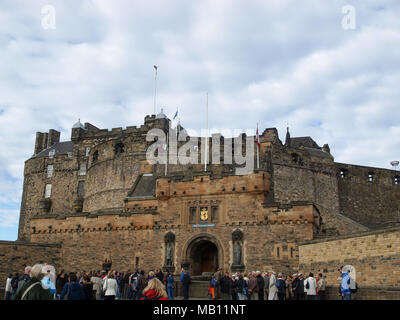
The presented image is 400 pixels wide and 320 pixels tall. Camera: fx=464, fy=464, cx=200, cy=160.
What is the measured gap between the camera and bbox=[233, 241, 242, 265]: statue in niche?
2348 centimetres

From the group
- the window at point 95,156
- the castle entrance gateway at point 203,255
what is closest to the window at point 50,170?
the window at point 95,156

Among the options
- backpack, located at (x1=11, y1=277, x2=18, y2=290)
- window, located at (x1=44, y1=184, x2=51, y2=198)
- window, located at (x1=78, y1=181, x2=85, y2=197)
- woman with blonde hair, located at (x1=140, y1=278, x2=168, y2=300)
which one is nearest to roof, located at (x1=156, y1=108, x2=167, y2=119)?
window, located at (x1=78, y1=181, x2=85, y2=197)

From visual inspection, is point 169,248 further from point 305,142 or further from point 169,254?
point 305,142

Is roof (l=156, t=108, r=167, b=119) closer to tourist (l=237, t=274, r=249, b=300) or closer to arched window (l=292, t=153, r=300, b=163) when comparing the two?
arched window (l=292, t=153, r=300, b=163)

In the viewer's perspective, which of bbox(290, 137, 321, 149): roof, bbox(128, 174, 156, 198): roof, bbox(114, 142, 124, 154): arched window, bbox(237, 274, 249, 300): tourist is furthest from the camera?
bbox(290, 137, 321, 149): roof

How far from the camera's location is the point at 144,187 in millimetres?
31797

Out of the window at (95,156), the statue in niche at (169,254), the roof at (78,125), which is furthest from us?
the roof at (78,125)

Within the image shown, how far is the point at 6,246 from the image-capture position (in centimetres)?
2559

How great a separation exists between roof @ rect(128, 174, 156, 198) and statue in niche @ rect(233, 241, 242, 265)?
25.0 feet

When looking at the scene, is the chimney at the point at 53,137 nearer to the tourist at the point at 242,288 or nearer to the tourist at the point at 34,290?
the tourist at the point at 242,288

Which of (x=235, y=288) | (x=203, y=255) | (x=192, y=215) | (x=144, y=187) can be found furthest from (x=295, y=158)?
(x=235, y=288)

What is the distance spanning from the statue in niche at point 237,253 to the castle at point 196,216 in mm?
51

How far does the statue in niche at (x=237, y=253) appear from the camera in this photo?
2348 centimetres

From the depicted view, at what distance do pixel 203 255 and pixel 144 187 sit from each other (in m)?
8.03
